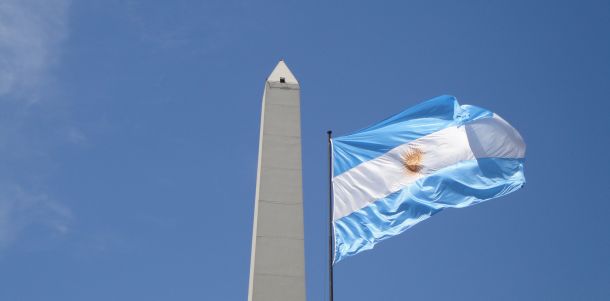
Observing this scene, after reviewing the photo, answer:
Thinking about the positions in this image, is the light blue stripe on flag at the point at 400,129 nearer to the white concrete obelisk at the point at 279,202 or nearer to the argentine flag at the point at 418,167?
the argentine flag at the point at 418,167

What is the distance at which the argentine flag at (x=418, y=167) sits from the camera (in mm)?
20188

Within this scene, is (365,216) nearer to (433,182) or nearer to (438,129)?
(433,182)

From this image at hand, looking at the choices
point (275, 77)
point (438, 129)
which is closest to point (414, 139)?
point (438, 129)

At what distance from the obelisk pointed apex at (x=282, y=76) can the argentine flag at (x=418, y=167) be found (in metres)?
1.81

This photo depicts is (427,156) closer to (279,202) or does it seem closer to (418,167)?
(418,167)

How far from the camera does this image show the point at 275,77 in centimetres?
2173

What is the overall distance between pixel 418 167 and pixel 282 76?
393 centimetres

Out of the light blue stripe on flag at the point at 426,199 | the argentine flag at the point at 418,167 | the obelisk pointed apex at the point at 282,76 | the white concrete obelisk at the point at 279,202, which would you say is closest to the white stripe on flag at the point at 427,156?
the argentine flag at the point at 418,167

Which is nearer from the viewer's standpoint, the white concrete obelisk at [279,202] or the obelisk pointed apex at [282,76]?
the white concrete obelisk at [279,202]

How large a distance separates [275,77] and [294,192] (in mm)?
→ 3439

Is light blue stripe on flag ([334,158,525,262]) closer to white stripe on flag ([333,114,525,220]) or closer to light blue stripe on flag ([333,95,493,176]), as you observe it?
white stripe on flag ([333,114,525,220])

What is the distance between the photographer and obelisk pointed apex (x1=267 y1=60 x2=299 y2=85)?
21.6m

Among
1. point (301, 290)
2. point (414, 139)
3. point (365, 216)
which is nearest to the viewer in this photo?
point (301, 290)

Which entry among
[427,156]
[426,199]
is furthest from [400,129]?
[426,199]
